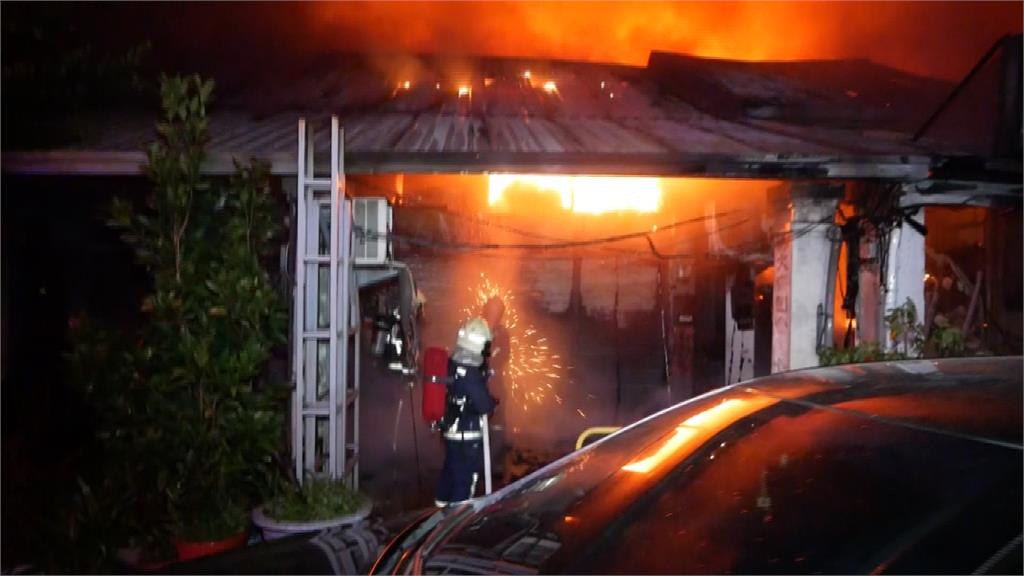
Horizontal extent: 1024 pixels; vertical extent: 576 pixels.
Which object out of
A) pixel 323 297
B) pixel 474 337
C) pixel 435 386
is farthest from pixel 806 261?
pixel 323 297

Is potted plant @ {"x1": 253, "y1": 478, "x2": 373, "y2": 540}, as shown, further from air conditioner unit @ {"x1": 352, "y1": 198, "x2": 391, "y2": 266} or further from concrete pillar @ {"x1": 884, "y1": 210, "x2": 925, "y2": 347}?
concrete pillar @ {"x1": 884, "y1": 210, "x2": 925, "y2": 347}

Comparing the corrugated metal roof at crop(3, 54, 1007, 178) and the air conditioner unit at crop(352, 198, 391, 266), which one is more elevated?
the corrugated metal roof at crop(3, 54, 1007, 178)

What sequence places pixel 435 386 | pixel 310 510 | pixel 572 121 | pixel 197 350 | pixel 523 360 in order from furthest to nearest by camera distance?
pixel 523 360
pixel 572 121
pixel 435 386
pixel 310 510
pixel 197 350

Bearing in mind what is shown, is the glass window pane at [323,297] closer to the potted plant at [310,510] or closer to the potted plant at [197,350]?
the potted plant at [197,350]

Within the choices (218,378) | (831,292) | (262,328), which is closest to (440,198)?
(262,328)

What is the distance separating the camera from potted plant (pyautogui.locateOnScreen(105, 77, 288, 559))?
16.3 feet

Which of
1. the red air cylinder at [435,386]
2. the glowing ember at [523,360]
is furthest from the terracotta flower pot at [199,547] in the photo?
the glowing ember at [523,360]

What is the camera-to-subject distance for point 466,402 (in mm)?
6016

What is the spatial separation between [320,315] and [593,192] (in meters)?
3.48

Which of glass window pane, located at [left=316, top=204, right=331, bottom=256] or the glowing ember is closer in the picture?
glass window pane, located at [left=316, top=204, right=331, bottom=256]

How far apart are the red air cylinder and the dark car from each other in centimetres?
316

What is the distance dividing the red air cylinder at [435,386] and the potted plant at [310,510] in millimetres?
1065

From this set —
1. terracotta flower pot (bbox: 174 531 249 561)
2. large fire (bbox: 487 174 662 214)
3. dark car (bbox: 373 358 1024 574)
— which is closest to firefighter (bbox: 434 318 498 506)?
terracotta flower pot (bbox: 174 531 249 561)

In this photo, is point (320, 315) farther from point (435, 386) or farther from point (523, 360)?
point (523, 360)
